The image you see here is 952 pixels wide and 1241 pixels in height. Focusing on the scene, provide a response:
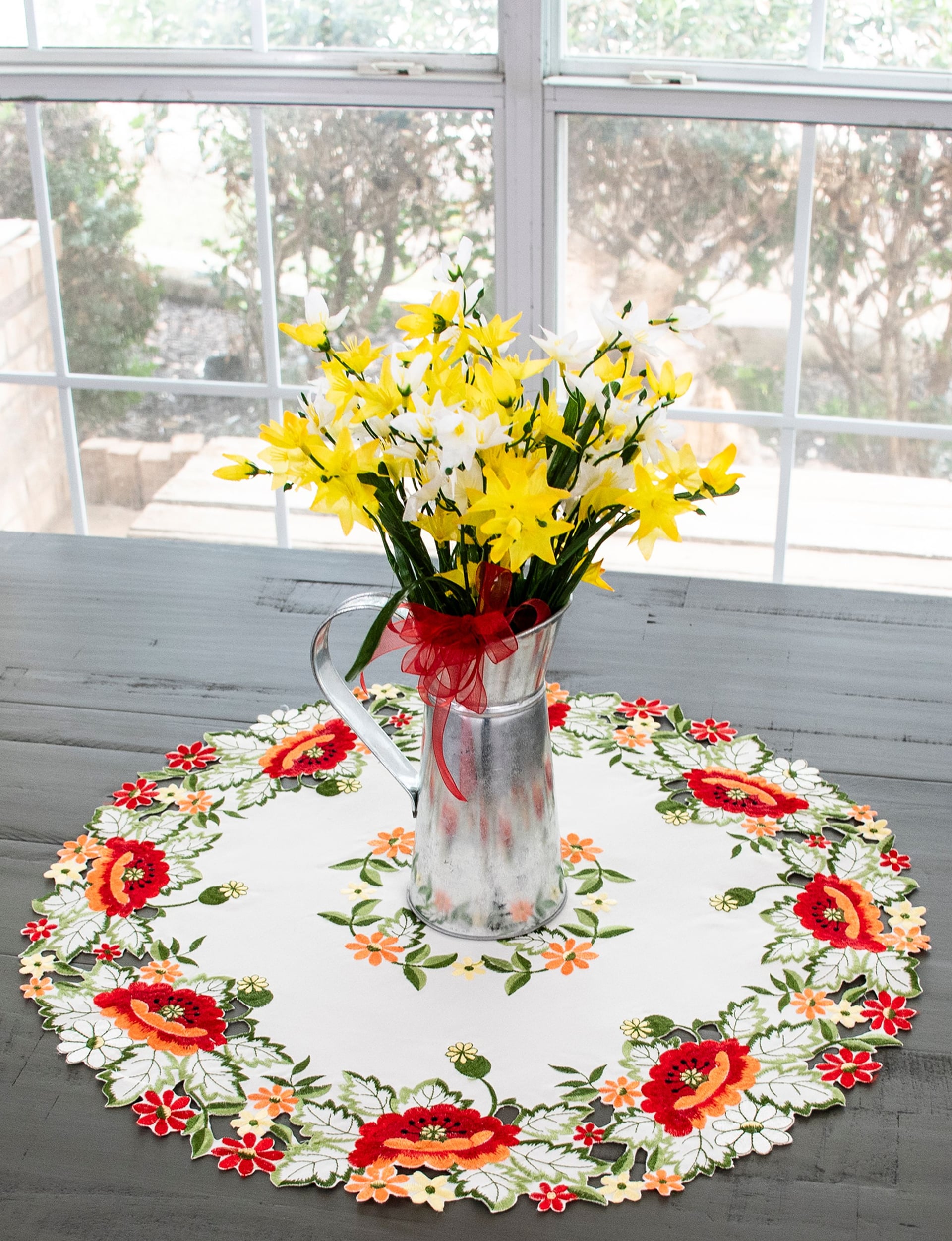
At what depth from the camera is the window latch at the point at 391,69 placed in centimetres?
249

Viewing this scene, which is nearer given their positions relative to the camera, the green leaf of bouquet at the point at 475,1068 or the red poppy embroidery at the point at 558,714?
the green leaf of bouquet at the point at 475,1068

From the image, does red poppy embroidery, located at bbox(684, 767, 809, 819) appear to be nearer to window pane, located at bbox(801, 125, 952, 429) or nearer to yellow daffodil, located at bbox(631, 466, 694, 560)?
yellow daffodil, located at bbox(631, 466, 694, 560)

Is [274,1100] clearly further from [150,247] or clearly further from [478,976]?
[150,247]

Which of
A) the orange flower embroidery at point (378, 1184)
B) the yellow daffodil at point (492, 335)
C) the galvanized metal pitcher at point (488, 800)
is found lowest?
the orange flower embroidery at point (378, 1184)

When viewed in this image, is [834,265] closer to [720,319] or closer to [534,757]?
[720,319]

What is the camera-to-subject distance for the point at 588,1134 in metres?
0.84

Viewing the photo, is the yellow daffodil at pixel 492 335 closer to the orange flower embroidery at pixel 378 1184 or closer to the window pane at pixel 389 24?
the orange flower embroidery at pixel 378 1184

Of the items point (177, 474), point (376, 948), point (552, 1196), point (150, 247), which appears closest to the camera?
point (552, 1196)

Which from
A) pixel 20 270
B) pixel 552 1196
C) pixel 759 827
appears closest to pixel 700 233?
pixel 20 270

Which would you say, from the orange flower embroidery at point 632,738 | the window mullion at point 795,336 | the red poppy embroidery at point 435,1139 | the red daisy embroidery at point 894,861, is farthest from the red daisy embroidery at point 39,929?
the window mullion at point 795,336

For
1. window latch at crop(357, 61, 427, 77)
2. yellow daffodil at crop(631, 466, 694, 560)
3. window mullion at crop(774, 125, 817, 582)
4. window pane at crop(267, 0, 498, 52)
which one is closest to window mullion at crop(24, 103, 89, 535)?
window pane at crop(267, 0, 498, 52)

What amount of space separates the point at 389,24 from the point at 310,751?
1.77 meters

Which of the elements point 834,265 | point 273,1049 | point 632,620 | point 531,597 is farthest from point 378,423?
point 834,265

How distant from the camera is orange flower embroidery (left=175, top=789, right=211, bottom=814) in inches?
46.7
